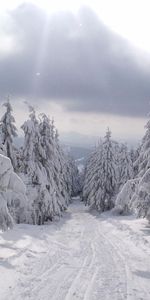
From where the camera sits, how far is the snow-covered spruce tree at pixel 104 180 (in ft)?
176

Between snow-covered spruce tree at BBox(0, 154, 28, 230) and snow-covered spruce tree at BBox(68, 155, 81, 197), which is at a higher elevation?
snow-covered spruce tree at BBox(68, 155, 81, 197)

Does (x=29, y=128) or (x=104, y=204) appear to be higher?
(x=29, y=128)

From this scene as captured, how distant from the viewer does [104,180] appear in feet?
176

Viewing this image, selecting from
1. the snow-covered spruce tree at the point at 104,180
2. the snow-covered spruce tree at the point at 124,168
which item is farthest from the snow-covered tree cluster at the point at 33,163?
the snow-covered spruce tree at the point at 124,168

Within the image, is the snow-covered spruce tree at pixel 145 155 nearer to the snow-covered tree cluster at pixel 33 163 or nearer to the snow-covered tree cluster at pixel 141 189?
the snow-covered tree cluster at pixel 141 189

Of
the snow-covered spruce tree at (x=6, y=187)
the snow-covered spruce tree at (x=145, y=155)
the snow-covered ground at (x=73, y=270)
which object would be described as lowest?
the snow-covered ground at (x=73, y=270)

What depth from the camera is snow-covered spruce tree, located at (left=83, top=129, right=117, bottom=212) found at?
5366 cm

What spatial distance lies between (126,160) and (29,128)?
72.4ft

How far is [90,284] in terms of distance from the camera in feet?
38.1

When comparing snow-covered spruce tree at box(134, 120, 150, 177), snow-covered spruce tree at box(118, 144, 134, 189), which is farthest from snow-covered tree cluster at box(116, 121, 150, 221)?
snow-covered spruce tree at box(118, 144, 134, 189)

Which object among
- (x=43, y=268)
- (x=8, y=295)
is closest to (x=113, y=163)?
(x=43, y=268)

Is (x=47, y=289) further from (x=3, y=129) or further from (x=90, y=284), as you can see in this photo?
(x=3, y=129)

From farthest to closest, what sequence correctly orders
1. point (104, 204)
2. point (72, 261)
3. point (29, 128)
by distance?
point (104, 204)
point (29, 128)
point (72, 261)

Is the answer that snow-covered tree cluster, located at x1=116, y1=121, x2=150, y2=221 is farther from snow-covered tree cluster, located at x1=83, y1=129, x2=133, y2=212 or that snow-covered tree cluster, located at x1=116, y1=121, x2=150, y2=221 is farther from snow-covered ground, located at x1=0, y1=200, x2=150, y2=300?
snow-covered tree cluster, located at x1=83, y1=129, x2=133, y2=212
